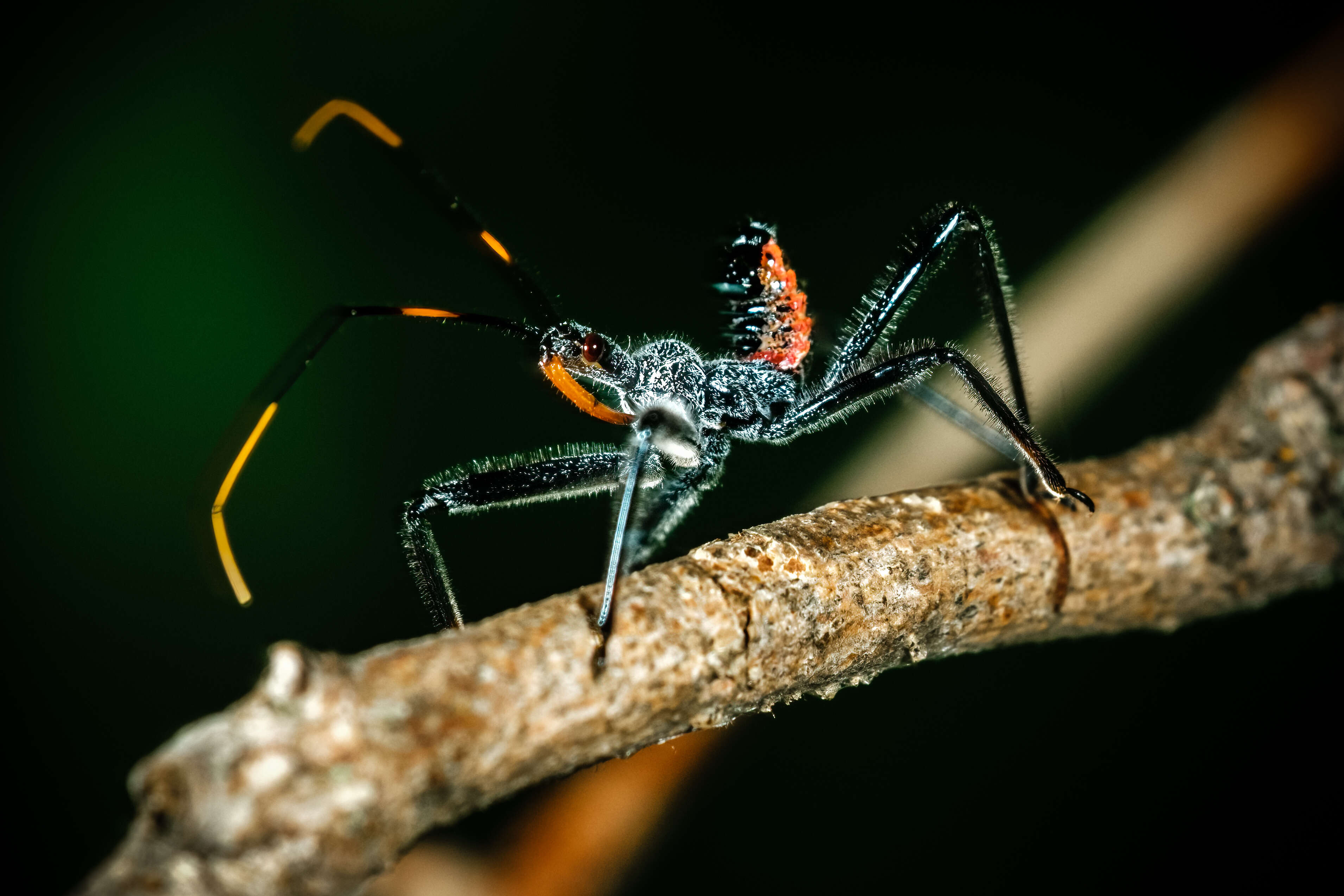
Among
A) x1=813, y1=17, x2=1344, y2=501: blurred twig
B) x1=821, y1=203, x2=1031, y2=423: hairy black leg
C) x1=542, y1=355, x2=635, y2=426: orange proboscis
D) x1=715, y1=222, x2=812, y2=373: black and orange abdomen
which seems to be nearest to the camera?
x1=542, y1=355, x2=635, y2=426: orange proboscis

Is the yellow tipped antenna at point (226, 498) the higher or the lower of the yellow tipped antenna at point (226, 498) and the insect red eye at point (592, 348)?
the lower

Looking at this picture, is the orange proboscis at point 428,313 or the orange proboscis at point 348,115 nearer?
the orange proboscis at point 428,313

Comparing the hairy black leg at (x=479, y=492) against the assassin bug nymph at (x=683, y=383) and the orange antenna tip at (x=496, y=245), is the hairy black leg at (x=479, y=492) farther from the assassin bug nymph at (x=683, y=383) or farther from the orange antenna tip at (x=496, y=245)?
the orange antenna tip at (x=496, y=245)

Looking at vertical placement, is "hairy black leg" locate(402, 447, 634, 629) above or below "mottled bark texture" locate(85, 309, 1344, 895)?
above

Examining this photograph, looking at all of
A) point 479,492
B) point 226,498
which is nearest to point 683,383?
point 479,492

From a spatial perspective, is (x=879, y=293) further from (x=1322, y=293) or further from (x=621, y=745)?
(x=1322, y=293)

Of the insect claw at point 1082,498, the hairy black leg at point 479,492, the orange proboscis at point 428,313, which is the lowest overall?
the insect claw at point 1082,498

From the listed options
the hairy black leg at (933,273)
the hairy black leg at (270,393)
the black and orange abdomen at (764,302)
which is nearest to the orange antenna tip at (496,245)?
the hairy black leg at (270,393)

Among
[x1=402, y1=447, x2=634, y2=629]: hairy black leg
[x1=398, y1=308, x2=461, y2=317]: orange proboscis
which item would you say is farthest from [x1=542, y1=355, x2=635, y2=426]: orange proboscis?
[x1=398, y1=308, x2=461, y2=317]: orange proboscis

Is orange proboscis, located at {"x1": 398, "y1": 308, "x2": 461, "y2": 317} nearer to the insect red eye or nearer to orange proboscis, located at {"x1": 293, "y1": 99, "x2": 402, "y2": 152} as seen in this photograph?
the insect red eye
